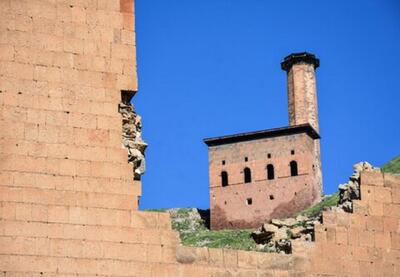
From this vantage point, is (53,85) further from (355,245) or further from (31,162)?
(355,245)

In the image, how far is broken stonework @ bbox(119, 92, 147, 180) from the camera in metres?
15.4

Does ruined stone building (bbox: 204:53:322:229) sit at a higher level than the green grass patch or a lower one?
higher

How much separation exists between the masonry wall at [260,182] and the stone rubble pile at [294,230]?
49102mm

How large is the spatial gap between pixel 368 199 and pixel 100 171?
482cm

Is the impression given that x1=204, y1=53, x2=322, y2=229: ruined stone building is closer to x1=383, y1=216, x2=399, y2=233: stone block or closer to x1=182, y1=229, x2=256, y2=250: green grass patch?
x1=182, y1=229, x2=256, y2=250: green grass patch

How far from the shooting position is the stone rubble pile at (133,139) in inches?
607

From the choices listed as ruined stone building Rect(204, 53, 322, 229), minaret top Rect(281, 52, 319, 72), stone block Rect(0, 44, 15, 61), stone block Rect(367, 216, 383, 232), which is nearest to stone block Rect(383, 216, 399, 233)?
stone block Rect(367, 216, 383, 232)

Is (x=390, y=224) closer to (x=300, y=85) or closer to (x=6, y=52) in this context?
(x=6, y=52)

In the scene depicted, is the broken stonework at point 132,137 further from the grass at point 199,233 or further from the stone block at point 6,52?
the grass at point 199,233

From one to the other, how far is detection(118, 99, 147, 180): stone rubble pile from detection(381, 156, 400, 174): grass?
150ft

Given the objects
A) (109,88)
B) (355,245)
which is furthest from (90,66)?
(355,245)

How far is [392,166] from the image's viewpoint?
63250 millimetres

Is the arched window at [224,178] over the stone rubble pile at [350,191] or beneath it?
over

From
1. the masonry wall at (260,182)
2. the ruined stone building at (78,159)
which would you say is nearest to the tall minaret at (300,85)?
the masonry wall at (260,182)
